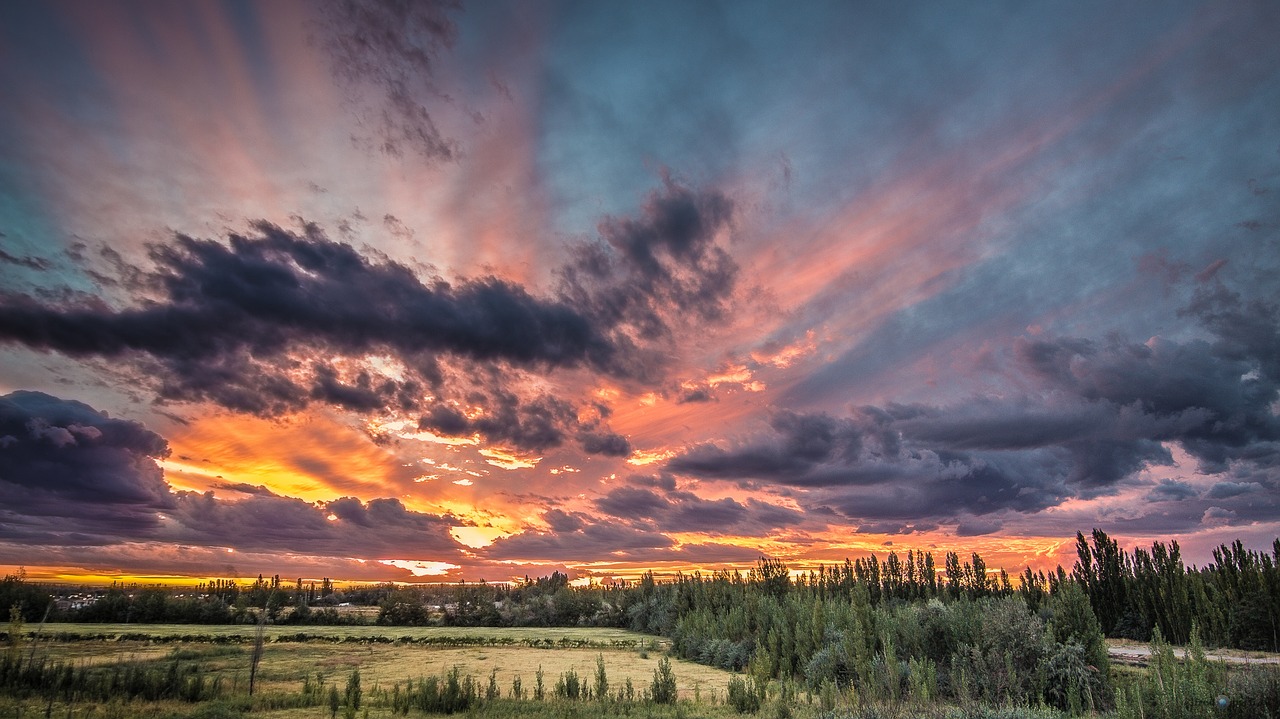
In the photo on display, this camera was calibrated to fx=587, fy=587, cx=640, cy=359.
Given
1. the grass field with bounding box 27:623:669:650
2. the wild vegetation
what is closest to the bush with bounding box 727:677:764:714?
the wild vegetation

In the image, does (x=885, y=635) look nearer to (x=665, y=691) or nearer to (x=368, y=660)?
(x=665, y=691)

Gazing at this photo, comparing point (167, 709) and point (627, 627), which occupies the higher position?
Result: point (167, 709)

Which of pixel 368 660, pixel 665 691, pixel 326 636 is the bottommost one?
pixel 326 636

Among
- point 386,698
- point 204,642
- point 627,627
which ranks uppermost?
point 386,698

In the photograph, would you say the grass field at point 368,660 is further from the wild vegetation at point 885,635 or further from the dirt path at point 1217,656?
the dirt path at point 1217,656

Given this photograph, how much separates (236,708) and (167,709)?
223cm

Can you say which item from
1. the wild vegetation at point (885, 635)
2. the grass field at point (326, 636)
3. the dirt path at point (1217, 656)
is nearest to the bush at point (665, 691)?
the wild vegetation at point (885, 635)

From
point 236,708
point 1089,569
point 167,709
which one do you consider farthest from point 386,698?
point 1089,569

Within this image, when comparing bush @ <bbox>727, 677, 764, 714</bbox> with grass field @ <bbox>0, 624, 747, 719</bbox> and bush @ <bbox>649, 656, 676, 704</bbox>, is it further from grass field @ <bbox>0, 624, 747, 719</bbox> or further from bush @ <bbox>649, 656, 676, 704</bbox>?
bush @ <bbox>649, 656, 676, 704</bbox>

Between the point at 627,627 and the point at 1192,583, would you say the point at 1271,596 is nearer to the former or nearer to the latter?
the point at 1192,583

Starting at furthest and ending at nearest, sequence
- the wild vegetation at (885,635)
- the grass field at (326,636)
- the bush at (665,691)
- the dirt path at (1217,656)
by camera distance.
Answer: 1. the grass field at (326,636)
2. the dirt path at (1217,656)
3. the bush at (665,691)
4. the wild vegetation at (885,635)

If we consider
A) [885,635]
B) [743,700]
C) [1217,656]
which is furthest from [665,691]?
[1217,656]

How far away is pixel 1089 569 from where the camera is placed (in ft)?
222

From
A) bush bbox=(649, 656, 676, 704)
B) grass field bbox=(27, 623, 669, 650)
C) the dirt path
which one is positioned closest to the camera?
bush bbox=(649, 656, 676, 704)
